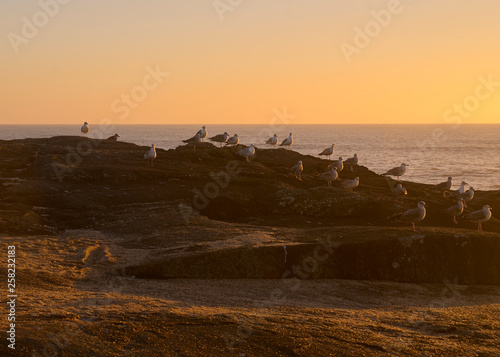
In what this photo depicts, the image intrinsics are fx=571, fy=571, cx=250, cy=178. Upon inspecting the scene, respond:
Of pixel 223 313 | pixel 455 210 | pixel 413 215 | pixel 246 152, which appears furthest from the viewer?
pixel 246 152

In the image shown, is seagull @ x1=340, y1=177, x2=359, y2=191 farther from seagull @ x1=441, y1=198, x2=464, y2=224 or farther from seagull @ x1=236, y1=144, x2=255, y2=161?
seagull @ x1=236, y1=144, x2=255, y2=161

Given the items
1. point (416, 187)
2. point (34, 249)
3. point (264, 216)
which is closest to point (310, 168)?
point (416, 187)

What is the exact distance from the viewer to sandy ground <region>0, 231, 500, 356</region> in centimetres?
1020

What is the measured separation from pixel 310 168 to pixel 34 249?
2434cm

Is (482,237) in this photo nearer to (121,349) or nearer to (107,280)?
(107,280)

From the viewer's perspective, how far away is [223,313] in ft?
40.3

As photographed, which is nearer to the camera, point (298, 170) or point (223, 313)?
point (223, 313)

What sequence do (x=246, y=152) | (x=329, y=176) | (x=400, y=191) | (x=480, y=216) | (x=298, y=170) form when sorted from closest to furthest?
(x=480, y=216) < (x=400, y=191) < (x=329, y=176) < (x=298, y=170) < (x=246, y=152)

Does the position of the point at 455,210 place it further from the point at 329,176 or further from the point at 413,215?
the point at 329,176

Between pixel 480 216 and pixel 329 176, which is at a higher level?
pixel 329 176

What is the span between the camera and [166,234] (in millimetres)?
20672

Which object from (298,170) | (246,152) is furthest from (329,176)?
(246,152)

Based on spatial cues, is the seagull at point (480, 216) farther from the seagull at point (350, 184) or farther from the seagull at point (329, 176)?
the seagull at point (329, 176)

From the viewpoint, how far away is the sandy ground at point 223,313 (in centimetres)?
1020
